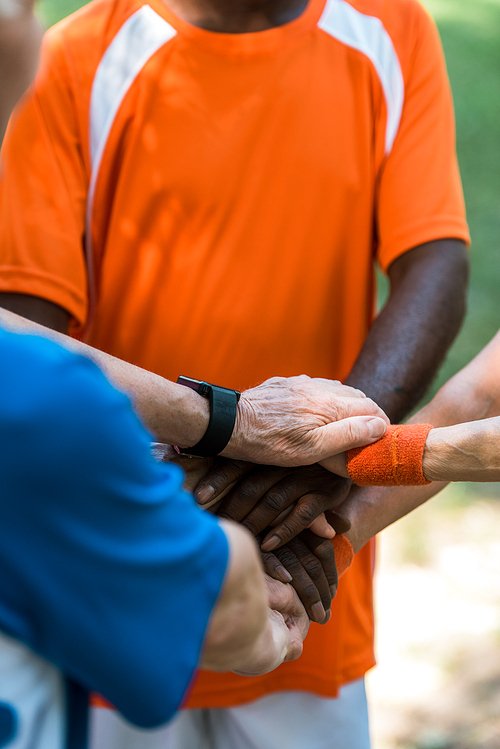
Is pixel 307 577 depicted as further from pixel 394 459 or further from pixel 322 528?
pixel 394 459

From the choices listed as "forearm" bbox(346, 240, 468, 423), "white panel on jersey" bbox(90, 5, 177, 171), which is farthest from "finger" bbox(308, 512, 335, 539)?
"white panel on jersey" bbox(90, 5, 177, 171)

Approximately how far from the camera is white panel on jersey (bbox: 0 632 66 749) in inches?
36.0

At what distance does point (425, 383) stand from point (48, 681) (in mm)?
1382

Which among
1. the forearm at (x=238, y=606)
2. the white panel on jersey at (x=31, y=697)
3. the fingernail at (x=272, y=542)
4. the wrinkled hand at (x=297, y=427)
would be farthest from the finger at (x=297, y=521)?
the white panel on jersey at (x=31, y=697)

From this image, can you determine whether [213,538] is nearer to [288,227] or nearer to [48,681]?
[48,681]

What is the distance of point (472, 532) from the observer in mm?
4355

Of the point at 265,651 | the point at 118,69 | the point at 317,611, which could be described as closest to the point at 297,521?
the point at 317,611

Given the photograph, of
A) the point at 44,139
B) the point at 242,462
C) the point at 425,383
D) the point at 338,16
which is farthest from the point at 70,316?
the point at 338,16

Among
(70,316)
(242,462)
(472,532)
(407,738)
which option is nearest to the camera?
(242,462)

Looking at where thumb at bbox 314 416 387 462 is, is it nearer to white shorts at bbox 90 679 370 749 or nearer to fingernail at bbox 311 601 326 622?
fingernail at bbox 311 601 326 622

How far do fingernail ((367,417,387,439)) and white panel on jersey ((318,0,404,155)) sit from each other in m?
0.81

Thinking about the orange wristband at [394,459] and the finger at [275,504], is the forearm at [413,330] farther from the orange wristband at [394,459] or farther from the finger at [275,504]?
the finger at [275,504]

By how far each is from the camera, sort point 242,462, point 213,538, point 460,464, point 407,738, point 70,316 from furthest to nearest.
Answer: point 407,738, point 70,316, point 242,462, point 460,464, point 213,538

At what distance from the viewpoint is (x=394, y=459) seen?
67.1 inches
